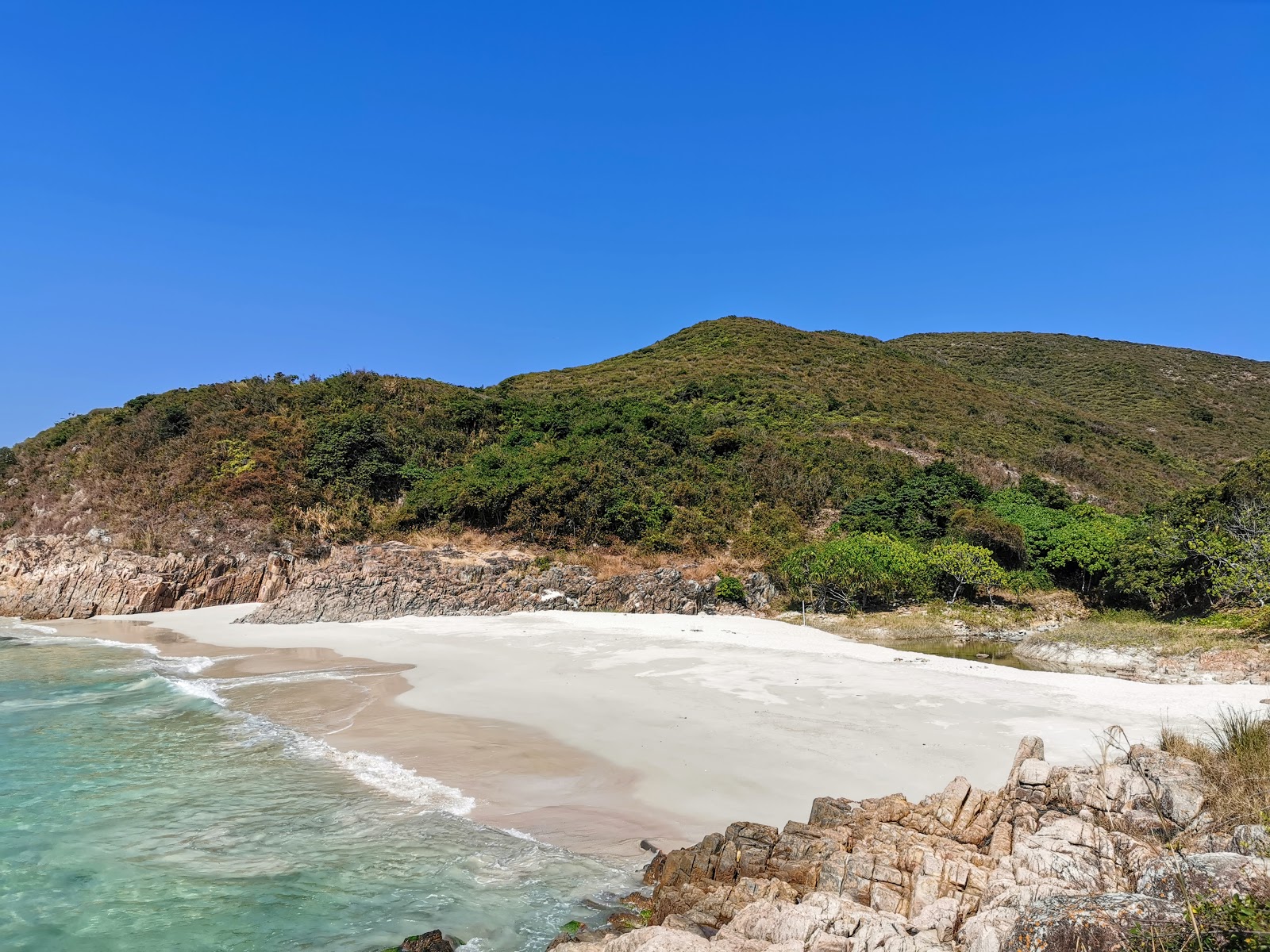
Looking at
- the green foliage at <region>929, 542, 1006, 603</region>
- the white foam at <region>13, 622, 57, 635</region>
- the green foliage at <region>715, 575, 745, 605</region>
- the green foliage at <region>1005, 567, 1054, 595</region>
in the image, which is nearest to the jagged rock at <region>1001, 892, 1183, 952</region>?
the green foliage at <region>715, 575, 745, 605</region>

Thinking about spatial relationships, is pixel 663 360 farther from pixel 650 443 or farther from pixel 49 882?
pixel 49 882

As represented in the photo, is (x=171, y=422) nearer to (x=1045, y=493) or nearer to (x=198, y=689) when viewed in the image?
(x=198, y=689)

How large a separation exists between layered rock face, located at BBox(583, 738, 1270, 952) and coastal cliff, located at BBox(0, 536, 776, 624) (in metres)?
17.7

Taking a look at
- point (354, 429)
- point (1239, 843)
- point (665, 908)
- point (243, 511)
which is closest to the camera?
point (1239, 843)

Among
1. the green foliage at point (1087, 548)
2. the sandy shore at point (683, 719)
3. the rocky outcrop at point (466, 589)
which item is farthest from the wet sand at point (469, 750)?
the green foliage at point (1087, 548)

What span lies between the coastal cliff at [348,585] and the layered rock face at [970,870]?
17.7 m

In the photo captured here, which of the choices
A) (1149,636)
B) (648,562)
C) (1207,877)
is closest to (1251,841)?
(1207,877)

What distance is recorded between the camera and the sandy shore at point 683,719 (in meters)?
8.04

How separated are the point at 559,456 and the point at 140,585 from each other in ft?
55.9

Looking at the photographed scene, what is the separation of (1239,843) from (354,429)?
32.8 m

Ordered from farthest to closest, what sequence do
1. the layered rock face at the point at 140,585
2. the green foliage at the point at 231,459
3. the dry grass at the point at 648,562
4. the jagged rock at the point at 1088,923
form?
the green foliage at the point at 231,459, the dry grass at the point at 648,562, the layered rock face at the point at 140,585, the jagged rock at the point at 1088,923

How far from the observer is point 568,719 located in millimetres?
11273

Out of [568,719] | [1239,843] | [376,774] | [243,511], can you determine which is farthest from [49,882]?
[243,511]

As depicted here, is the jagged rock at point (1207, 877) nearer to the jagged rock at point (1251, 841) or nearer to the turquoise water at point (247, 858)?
the jagged rock at point (1251, 841)
